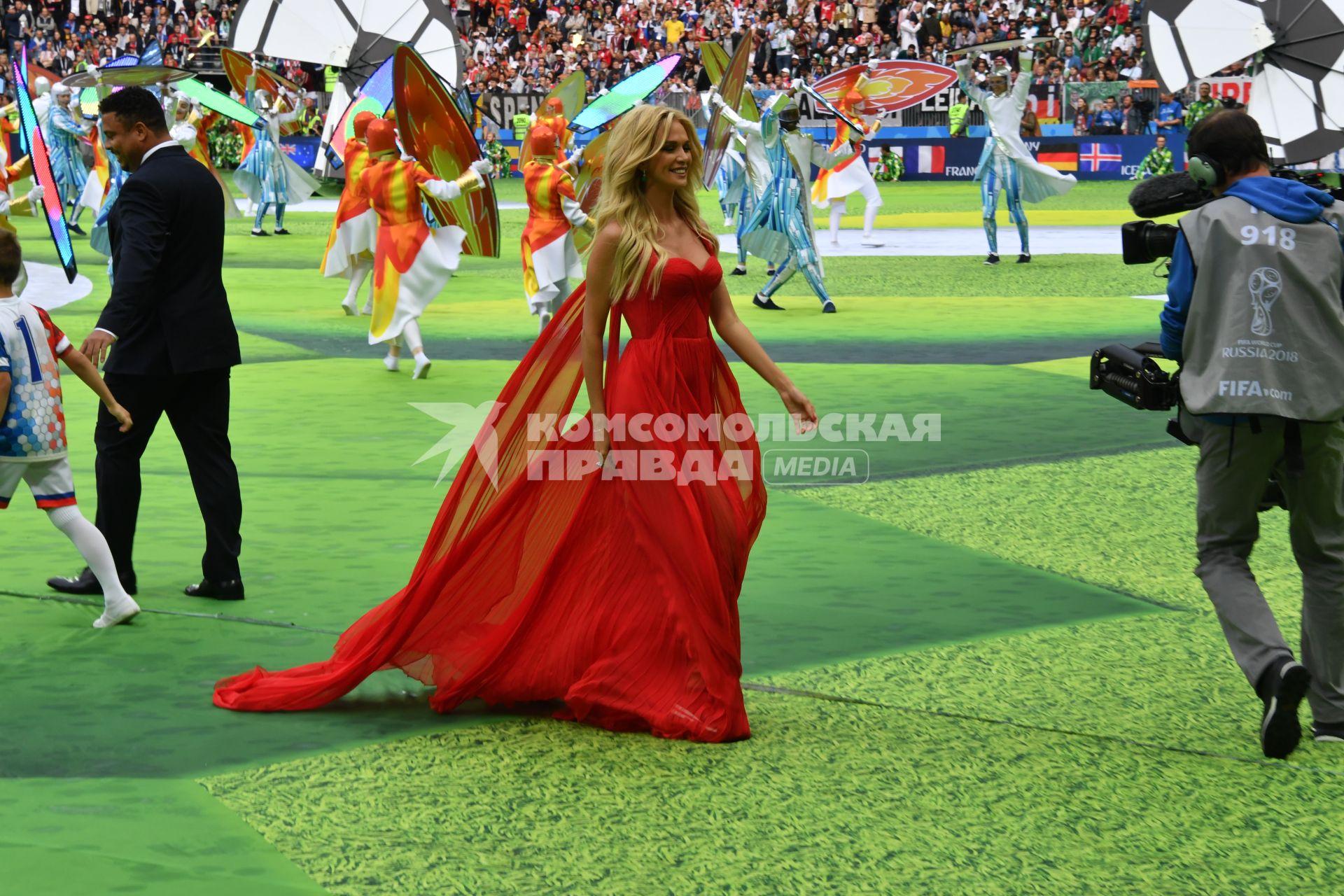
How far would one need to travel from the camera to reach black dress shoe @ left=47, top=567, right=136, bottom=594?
6.01 meters

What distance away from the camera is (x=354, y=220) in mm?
13391

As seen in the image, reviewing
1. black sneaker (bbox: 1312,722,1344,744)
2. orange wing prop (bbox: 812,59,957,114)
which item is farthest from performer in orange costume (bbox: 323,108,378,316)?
black sneaker (bbox: 1312,722,1344,744)

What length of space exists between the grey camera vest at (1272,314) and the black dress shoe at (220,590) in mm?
3523

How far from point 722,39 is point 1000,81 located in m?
22.4

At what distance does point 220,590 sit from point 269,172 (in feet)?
60.5

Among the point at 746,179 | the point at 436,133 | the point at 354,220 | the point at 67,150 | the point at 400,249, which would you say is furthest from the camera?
the point at 67,150

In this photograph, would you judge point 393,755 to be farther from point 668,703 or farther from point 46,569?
point 46,569

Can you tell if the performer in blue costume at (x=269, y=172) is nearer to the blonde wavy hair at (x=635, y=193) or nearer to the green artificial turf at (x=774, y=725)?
the green artificial turf at (x=774, y=725)

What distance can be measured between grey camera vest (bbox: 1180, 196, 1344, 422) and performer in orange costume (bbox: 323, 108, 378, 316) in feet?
30.9

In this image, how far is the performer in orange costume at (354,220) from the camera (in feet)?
43.3

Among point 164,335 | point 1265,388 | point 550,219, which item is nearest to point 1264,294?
point 1265,388

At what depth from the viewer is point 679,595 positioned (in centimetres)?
446

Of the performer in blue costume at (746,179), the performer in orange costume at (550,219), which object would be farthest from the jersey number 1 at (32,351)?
the performer in blue costume at (746,179)

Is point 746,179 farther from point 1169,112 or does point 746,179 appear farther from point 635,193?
point 1169,112
